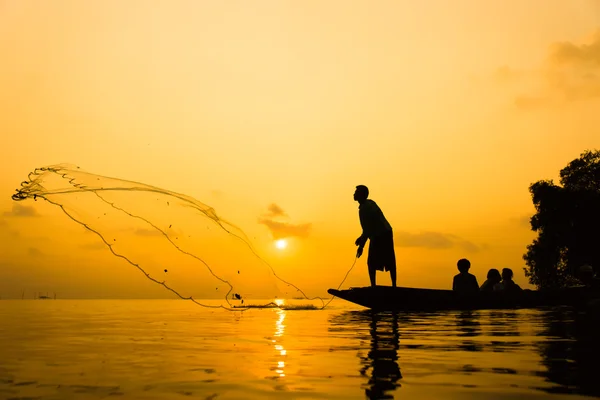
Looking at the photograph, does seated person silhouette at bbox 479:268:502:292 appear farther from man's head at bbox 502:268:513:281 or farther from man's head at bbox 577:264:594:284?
man's head at bbox 577:264:594:284

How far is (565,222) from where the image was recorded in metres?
54.1

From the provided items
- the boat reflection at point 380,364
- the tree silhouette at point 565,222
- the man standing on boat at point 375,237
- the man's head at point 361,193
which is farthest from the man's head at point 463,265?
the tree silhouette at point 565,222

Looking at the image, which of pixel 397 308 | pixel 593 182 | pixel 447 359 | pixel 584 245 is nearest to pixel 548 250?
pixel 584 245

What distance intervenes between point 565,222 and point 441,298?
37229 millimetres

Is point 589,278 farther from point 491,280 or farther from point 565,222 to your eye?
point 565,222

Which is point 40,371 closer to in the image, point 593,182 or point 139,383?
point 139,383

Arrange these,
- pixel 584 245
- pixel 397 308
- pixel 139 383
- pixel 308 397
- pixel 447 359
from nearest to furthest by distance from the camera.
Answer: pixel 308 397 → pixel 139 383 → pixel 447 359 → pixel 397 308 → pixel 584 245

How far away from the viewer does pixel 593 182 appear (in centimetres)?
5494

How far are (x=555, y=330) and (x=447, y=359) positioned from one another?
5903mm

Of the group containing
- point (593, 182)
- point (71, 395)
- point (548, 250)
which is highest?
point (593, 182)

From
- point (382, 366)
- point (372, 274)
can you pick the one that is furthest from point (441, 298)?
point (382, 366)

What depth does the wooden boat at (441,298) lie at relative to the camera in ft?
70.7

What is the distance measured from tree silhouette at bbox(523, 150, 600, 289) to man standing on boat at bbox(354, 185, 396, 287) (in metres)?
36.2

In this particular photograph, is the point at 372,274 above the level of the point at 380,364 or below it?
above
